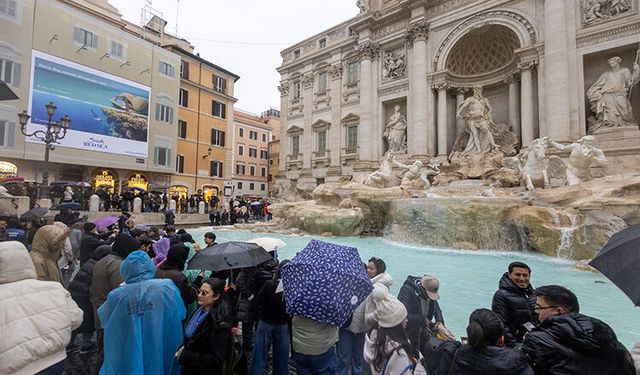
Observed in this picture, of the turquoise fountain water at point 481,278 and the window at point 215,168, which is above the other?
the window at point 215,168

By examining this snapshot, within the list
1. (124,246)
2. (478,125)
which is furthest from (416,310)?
(478,125)

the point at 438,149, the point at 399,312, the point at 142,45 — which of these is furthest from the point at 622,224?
the point at 142,45

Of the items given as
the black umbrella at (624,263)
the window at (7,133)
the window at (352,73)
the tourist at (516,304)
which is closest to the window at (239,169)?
the window at (352,73)

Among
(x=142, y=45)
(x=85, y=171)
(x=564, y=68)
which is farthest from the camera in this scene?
(x=142, y=45)

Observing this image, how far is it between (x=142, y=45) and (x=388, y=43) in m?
18.6

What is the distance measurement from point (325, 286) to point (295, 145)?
27807mm

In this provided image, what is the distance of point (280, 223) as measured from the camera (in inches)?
647

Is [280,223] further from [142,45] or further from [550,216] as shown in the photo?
[142,45]

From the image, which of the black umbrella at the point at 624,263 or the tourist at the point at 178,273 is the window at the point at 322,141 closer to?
the tourist at the point at 178,273

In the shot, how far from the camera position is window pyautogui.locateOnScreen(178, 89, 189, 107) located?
93.1 ft

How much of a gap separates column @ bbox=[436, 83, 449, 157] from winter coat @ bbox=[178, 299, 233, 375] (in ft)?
63.7

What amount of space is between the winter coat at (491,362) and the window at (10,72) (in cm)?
2518

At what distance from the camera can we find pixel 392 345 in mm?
2150

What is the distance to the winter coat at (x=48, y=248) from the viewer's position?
3000 mm
